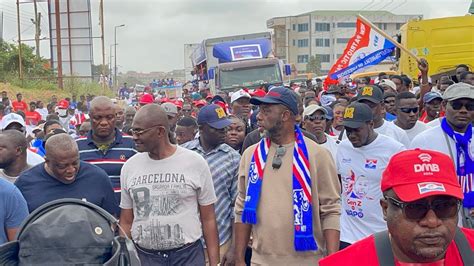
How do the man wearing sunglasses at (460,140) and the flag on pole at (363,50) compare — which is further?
the flag on pole at (363,50)

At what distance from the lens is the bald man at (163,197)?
473cm

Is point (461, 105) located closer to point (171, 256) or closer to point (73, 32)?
point (171, 256)

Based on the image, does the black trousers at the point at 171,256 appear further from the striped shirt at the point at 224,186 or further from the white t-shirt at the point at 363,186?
the white t-shirt at the point at 363,186

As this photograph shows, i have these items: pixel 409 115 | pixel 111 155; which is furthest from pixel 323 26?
pixel 111 155

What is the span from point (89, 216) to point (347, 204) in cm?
335

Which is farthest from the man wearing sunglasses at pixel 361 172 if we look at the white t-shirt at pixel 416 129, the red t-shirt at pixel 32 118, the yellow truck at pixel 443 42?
the red t-shirt at pixel 32 118

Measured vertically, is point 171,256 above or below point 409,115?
below

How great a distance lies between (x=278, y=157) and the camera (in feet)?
15.2

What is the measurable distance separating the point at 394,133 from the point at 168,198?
274 centimetres

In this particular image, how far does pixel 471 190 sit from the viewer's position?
489 centimetres

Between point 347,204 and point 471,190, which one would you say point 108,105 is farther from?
point 471,190

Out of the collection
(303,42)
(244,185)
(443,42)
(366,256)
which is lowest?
(244,185)

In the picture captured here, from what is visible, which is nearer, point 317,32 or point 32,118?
point 32,118

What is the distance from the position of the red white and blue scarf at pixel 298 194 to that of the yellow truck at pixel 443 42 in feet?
40.3
